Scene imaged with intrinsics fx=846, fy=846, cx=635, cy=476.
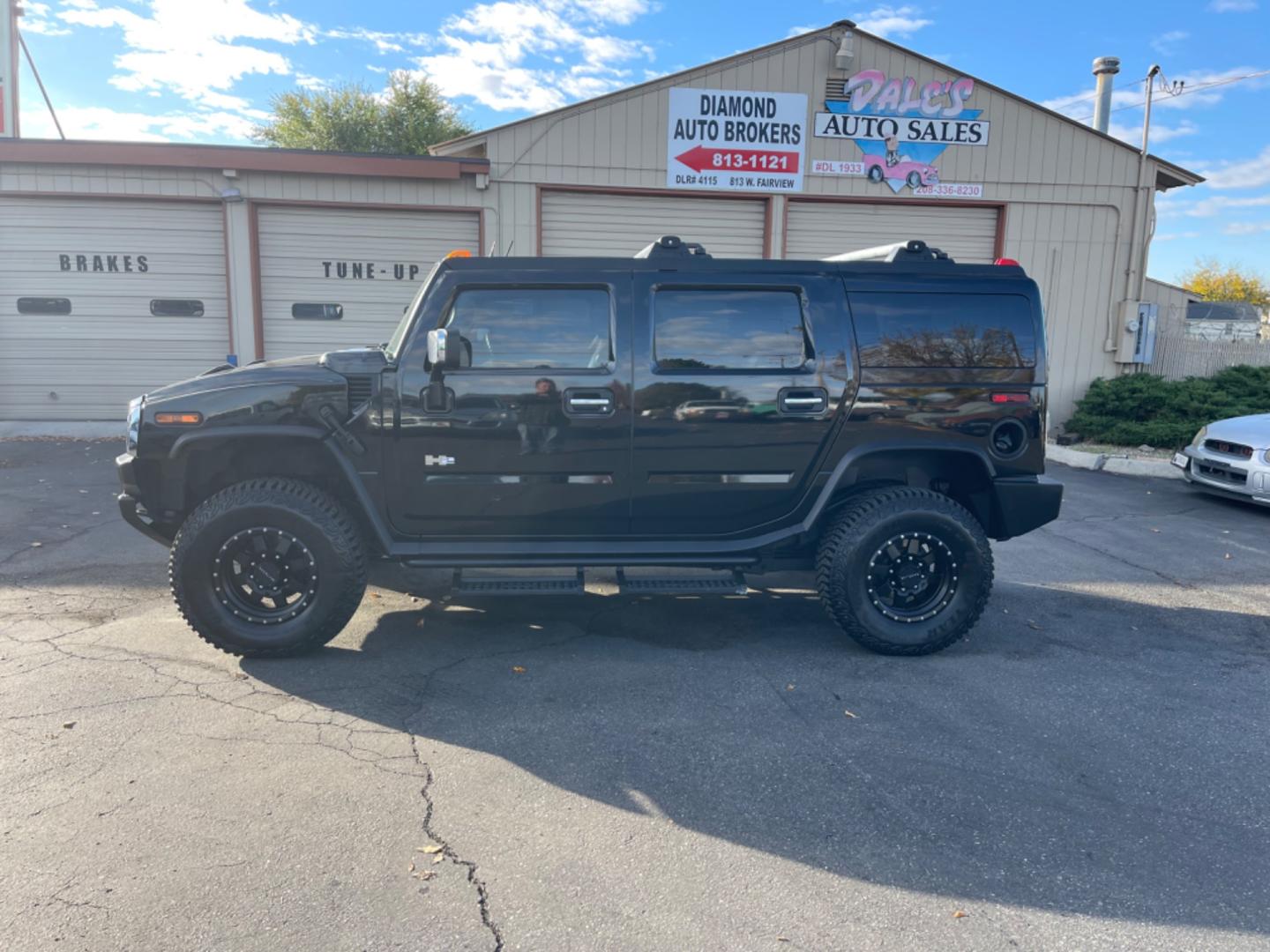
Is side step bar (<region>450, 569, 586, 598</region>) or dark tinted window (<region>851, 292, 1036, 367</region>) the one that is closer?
side step bar (<region>450, 569, 586, 598</region>)

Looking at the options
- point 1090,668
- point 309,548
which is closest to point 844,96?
point 1090,668

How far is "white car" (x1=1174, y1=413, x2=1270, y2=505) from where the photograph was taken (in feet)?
27.0

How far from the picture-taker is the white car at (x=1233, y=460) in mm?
8219

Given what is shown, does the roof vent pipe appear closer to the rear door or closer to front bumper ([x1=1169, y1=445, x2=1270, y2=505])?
front bumper ([x1=1169, y1=445, x2=1270, y2=505])

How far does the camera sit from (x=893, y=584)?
4625 millimetres

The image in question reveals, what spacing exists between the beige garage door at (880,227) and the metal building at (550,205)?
0.03m

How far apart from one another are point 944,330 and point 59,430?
40.8ft

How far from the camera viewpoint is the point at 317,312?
40.8 ft

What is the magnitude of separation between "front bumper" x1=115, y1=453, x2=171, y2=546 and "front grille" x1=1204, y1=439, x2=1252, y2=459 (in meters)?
9.43

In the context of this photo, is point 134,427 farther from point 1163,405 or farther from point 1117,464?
point 1163,405

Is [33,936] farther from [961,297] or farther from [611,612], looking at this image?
[961,297]

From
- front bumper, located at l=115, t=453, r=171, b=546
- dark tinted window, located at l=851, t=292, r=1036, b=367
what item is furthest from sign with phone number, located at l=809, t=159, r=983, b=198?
front bumper, located at l=115, t=453, r=171, b=546

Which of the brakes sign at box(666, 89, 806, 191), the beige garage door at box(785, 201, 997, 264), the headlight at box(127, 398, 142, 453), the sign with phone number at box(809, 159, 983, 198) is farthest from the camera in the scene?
the beige garage door at box(785, 201, 997, 264)

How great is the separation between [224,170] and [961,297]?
423 inches
